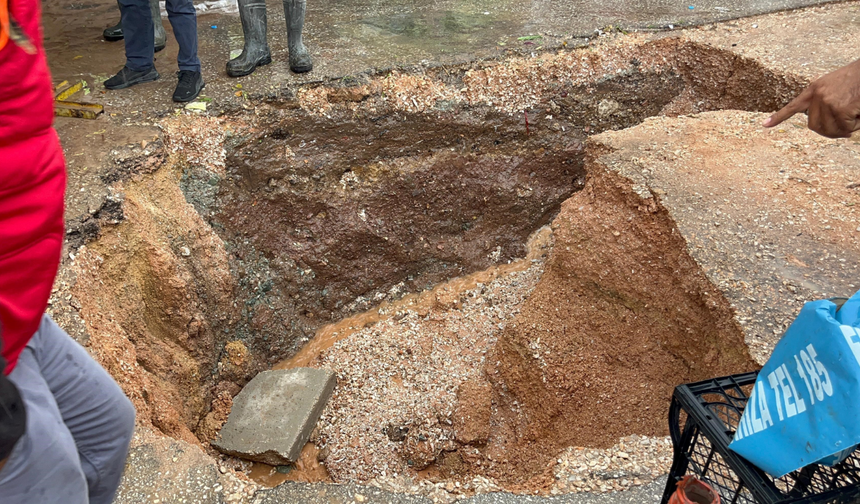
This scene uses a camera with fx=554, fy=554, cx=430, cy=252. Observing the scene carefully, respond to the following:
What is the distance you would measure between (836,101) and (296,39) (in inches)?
148

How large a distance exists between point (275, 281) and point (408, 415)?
1.44 meters

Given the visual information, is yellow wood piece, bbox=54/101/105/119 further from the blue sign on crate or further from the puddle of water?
the blue sign on crate

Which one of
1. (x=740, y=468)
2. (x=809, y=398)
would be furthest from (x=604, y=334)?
(x=809, y=398)

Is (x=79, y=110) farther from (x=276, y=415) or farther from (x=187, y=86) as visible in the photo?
(x=276, y=415)

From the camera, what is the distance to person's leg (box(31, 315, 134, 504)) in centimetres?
133

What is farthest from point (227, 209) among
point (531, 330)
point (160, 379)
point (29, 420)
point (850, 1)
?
point (850, 1)

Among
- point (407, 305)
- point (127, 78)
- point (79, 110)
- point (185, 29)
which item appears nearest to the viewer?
point (79, 110)

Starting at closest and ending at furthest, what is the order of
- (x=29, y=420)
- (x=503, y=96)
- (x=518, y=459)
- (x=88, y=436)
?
1. (x=29, y=420)
2. (x=88, y=436)
3. (x=518, y=459)
4. (x=503, y=96)

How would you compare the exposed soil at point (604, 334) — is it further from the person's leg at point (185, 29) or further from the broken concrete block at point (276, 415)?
the person's leg at point (185, 29)

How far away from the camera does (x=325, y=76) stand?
423 cm

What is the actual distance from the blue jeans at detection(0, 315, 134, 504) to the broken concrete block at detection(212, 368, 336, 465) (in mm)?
1864

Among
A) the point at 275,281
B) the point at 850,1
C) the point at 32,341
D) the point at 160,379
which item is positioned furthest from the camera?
the point at 850,1

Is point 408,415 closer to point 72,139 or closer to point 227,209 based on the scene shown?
point 227,209

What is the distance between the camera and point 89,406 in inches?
54.9
